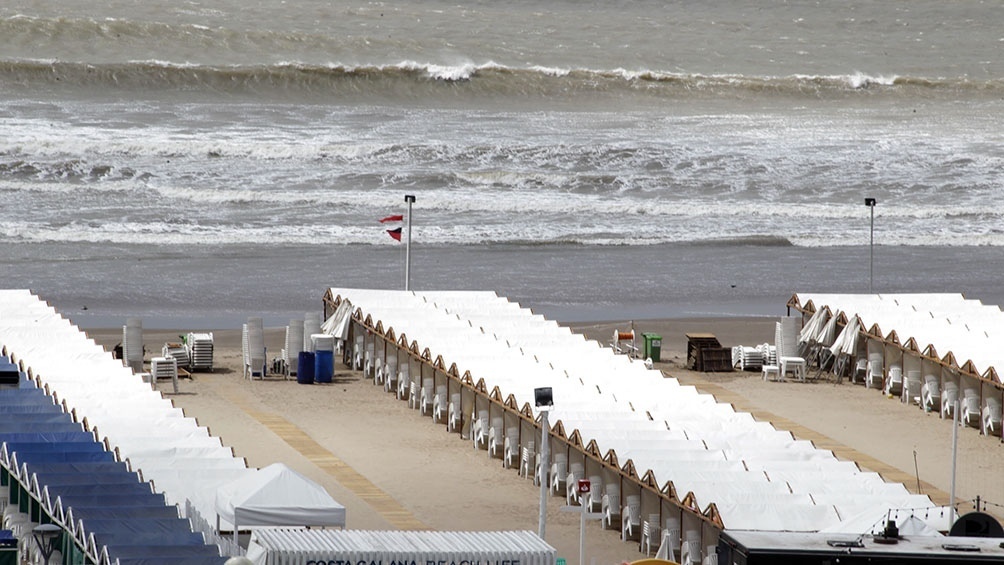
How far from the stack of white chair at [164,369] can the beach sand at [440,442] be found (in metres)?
0.22

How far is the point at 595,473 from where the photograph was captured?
2077 cm

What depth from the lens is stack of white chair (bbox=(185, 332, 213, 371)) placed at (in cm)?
2933

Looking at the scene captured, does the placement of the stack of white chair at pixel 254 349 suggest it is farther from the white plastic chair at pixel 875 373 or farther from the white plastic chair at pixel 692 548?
the white plastic chair at pixel 692 548

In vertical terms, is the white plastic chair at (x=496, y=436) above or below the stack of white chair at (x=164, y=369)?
below

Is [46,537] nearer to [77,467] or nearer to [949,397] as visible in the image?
[77,467]

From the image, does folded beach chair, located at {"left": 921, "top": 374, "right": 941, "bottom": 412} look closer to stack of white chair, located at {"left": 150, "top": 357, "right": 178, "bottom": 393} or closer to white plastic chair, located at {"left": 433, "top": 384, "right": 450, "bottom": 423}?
white plastic chair, located at {"left": 433, "top": 384, "right": 450, "bottom": 423}

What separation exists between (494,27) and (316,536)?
76120 millimetres

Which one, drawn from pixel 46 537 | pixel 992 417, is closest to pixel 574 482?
pixel 46 537

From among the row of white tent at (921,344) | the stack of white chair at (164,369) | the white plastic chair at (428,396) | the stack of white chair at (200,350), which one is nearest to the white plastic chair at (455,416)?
the white plastic chair at (428,396)

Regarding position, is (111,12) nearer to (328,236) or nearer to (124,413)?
(328,236)

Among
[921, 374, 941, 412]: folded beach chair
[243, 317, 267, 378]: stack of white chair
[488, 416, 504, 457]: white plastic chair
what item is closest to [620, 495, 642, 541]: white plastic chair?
[488, 416, 504, 457]: white plastic chair

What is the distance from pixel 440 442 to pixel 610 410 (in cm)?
314

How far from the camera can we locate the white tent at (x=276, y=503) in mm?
16625

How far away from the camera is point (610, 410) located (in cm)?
2283
